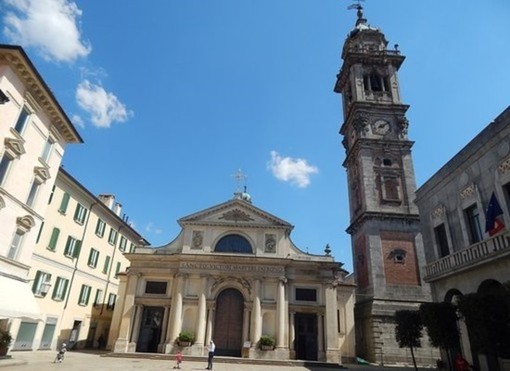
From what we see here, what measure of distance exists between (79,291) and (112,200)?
10.7 m

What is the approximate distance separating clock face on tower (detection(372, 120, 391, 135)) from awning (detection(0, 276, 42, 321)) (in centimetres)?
3169

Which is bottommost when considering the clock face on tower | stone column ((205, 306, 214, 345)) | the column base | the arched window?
the column base

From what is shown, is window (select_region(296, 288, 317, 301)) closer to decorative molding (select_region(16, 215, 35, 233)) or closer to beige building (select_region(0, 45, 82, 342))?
beige building (select_region(0, 45, 82, 342))

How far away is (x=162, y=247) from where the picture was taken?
96.9 feet

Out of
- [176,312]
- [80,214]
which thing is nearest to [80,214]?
[80,214]

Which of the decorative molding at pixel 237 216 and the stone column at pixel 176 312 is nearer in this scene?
the stone column at pixel 176 312

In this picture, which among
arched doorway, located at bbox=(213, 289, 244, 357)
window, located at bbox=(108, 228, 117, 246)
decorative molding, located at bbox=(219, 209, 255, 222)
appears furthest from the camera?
window, located at bbox=(108, 228, 117, 246)

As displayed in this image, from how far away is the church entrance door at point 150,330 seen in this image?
87.3ft

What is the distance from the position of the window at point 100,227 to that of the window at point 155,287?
723 centimetres

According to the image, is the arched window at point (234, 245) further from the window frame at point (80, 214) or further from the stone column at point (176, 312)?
the window frame at point (80, 214)

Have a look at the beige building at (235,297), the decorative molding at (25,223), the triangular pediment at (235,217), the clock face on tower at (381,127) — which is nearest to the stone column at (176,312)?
the beige building at (235,297)

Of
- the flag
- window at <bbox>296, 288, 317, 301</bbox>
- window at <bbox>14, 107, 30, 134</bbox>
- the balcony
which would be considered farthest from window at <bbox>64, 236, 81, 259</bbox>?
the flag

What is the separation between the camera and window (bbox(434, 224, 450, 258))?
17594 millimetres

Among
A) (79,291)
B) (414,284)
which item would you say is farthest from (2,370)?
(414,284)
